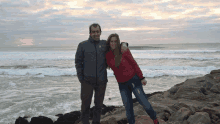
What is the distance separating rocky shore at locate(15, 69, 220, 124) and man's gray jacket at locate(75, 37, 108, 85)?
1.31 m

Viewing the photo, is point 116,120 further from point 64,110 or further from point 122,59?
point 64,110

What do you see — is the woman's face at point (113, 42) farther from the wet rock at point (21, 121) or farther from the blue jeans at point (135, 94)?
the wet rock at point (21, 121)

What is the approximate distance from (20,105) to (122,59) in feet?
17.3

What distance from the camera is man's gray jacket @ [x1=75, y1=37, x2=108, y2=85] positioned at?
289 cm

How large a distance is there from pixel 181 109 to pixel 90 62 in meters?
2.51

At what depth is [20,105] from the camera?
5969mm

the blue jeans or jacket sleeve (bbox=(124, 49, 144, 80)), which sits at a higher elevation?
jacket sleeve (bbox=(124, 49, 144, 80))

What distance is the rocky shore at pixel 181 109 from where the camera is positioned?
10.8ft

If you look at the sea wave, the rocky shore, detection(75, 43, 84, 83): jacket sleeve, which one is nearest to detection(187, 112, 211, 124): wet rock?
the rocky shore

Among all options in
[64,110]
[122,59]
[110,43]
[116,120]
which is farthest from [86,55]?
[64,110]

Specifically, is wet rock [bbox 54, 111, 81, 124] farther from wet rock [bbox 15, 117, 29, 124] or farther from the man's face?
the man's face

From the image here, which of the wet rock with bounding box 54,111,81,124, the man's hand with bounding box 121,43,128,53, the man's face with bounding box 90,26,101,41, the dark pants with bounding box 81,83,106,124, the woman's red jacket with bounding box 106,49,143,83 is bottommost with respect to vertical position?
the wet rock with bounding box 54,111,81,124

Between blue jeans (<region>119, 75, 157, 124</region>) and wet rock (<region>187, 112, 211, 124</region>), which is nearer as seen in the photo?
blue jeans (<region>119, 75, 157, 124</region>)

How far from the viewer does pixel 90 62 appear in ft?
9.50
